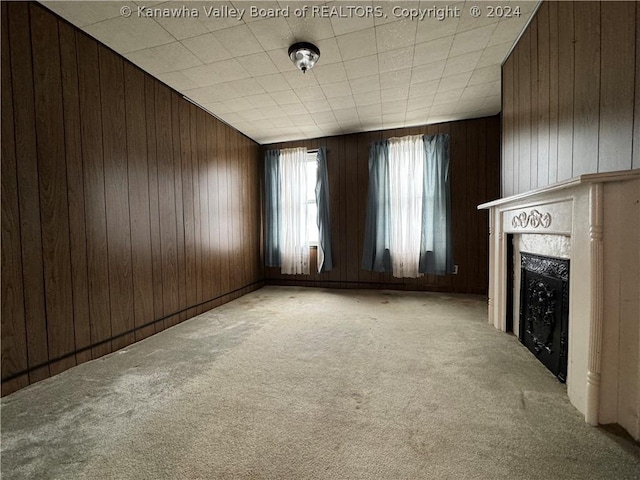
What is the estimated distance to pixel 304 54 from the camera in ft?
7.22

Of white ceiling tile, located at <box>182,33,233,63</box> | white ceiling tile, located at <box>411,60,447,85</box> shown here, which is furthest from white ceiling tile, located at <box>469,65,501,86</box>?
white ceiling tile, located at <box>182,33,233,63</box>

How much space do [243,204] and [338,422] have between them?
341cm

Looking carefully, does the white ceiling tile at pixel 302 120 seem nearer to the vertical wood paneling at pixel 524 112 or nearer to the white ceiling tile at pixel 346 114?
the white ceiling tile at pixel 346 114

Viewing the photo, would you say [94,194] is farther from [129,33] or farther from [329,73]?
[329,73]

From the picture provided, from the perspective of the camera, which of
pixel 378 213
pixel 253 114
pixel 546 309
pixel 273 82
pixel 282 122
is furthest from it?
pixel 378 213

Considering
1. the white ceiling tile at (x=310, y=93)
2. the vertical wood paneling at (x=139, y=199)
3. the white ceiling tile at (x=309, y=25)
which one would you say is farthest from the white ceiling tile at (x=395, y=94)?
the vertical wood paneling at (x=139, y=199)

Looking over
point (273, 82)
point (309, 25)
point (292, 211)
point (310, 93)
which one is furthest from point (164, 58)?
point (292, 211)

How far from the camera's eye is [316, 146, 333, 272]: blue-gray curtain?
4.35 metres

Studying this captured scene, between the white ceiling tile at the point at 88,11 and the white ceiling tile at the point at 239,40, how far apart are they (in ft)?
1.81

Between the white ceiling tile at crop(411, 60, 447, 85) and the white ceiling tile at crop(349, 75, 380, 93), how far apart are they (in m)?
0.35

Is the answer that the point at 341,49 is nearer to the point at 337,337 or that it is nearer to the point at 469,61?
the point at 469,61

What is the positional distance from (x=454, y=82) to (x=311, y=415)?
321cm

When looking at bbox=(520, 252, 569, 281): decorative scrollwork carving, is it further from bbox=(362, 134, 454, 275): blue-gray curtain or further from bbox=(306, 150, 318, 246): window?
bbox=(306, 150, 318, 246): window

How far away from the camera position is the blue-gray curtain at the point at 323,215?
14.3 ft
